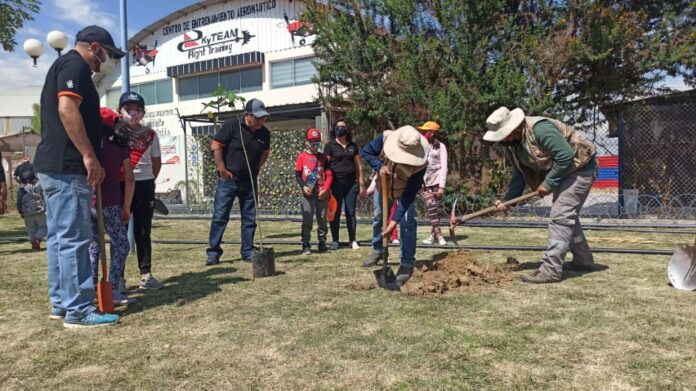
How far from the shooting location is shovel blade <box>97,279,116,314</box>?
3820 mm

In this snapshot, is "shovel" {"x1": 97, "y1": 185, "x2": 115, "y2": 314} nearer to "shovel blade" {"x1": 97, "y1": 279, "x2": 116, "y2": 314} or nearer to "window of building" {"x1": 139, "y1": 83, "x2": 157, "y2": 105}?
"shovel blade" {"x1": 97, "y1": 279, "x2": 116, "y2": 314}

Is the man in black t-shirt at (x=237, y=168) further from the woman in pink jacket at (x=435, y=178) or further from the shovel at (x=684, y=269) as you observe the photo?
the shovel at (x=684, y=269)

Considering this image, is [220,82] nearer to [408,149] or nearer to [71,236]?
[408,149]

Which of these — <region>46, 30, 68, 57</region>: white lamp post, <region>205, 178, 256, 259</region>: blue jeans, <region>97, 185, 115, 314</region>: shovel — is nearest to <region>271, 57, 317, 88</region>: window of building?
<region>46, 30, 68, 57</region>: white lamp post

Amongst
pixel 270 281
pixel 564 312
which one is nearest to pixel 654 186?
pixel 564 312

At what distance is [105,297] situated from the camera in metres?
3.85

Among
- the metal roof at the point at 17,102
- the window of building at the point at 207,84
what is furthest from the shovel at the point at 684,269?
the metal roof at the point at 17,102

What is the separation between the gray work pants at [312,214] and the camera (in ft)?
22.2

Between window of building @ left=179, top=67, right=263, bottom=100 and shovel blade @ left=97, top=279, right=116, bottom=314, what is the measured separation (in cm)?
1771

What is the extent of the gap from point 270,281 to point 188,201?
10575 millimetres

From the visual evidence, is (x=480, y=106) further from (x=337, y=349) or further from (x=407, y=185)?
(x=337, y=349)

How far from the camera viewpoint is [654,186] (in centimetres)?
1100

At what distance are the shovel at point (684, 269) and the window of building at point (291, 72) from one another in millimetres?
16155

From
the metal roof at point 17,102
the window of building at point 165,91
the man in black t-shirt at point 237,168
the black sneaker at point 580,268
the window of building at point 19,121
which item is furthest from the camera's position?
the metal roof at point 17,102
